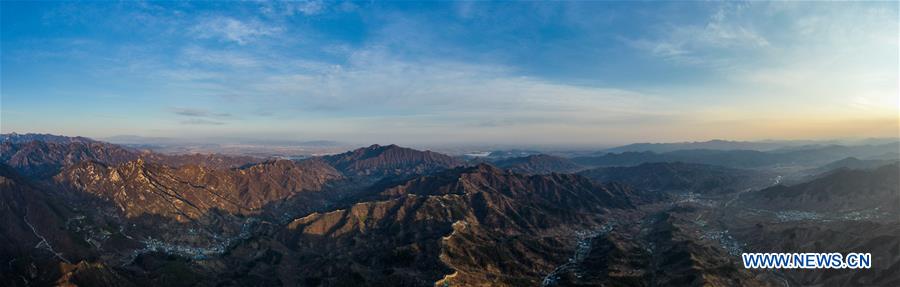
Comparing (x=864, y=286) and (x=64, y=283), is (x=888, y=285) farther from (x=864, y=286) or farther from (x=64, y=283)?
(x=64, y=283)

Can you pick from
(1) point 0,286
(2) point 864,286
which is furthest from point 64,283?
(2) point 864,286

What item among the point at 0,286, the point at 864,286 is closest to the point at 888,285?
the point at 864,286

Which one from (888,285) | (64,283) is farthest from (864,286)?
(64,283)

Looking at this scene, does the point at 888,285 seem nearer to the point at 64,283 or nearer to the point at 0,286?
the point at 64,283

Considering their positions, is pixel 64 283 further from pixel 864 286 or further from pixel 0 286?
pixel 864 286

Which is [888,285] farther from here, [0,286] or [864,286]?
[0,286]
